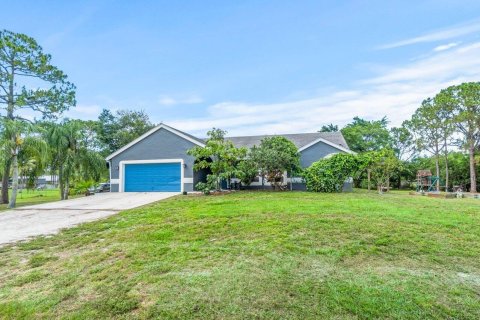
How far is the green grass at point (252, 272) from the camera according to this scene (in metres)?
2.74

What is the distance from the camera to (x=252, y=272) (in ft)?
11.6

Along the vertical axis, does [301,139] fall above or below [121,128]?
below

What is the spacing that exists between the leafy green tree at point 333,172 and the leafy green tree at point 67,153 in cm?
1422

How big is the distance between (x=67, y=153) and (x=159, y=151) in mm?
5252

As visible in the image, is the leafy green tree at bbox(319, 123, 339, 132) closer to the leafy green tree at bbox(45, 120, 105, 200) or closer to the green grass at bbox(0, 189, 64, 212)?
the leafy green tree at bbox(45, 120, 105, 200)

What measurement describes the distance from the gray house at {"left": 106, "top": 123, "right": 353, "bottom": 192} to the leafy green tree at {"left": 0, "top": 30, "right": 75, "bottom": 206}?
20.2 ft

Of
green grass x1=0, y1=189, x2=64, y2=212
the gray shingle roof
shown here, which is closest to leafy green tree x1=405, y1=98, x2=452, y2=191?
the gray shingle roof

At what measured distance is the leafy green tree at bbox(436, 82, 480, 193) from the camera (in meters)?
23.3

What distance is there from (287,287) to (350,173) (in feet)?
47.7

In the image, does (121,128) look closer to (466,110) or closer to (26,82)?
(26,82)

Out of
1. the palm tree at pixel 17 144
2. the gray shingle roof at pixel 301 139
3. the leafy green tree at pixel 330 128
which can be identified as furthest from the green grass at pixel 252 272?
the leafy green tree at pixel 330 128

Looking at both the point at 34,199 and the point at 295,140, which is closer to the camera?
the point at 34,199

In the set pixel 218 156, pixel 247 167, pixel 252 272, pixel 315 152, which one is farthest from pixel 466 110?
pixel 252 272

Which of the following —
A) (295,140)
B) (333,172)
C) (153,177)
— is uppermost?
(295,140)
